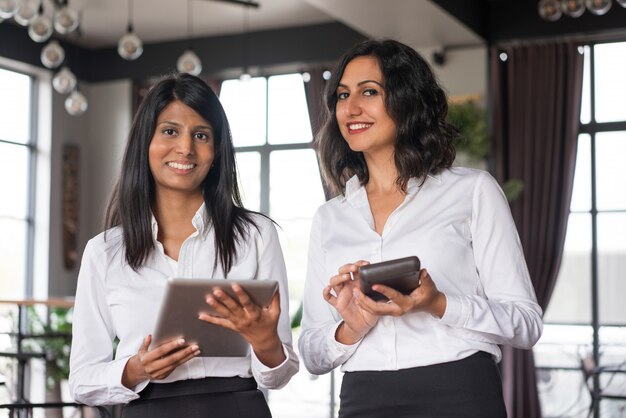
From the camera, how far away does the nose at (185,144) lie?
2.04 metres

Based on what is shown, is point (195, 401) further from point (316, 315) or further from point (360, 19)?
point (360, 19)

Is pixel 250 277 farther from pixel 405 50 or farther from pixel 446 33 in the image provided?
pixel 446 33

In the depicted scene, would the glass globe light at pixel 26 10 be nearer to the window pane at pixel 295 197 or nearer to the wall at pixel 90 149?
the window pane at pixel 295 197

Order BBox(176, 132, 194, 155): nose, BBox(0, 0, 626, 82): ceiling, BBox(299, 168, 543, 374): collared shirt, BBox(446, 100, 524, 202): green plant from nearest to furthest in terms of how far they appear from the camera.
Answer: BBox(299, 168, 543, 374): collared shirt
BBox(176, 132, 194, 155): nose
BBox(0, 0, 626, 82): ceiling
BBox(446, 100, 524, 202): green plant

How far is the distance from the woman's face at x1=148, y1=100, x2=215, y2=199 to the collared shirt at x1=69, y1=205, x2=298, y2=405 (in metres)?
0.10

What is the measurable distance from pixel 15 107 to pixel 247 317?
7.65 metres

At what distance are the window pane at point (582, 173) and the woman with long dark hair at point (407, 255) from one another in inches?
216

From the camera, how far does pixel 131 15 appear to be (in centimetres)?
834

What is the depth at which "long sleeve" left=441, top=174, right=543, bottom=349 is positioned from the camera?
1888 millimetres

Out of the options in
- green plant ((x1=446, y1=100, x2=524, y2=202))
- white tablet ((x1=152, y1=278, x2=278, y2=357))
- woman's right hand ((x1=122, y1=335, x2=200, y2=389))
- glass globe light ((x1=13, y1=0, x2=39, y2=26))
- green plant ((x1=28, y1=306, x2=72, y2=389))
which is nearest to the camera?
white tablet ((x1=152, y1=278, x2=278, y2=357))

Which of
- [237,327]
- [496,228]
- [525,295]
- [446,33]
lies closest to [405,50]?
[496,228]

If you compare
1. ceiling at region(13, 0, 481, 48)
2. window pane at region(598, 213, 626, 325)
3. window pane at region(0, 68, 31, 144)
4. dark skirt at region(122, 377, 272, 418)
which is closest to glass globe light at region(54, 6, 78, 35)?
ceiling at region(13, 0, 481, 48)

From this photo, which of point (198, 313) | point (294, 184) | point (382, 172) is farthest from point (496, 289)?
point (294, 184)

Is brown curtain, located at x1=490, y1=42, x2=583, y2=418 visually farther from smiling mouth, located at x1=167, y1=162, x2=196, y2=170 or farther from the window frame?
smiling mouth, located at x1=167, y1=162, x2=196, y2=170
